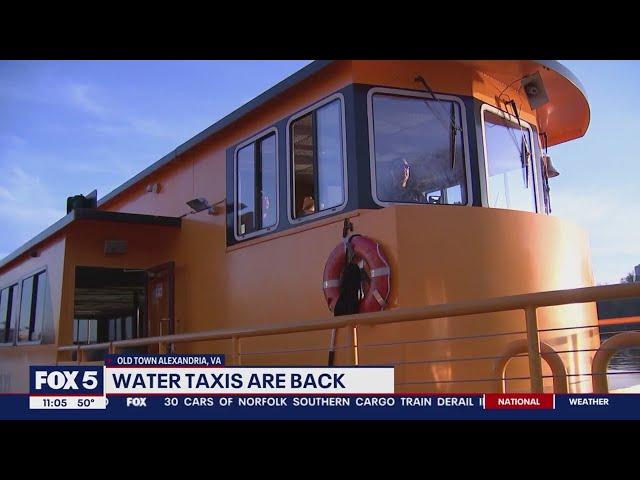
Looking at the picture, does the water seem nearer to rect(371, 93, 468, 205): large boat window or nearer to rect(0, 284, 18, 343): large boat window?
rect(371, 93, 468, 205): large boat window

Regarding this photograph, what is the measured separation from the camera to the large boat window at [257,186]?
19.5ft

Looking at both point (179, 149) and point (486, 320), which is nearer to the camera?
point (486, 320)

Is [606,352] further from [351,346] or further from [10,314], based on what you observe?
[10,314]

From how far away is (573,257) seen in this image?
5.24m

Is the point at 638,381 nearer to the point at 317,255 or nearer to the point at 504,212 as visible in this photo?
the point at 504,212

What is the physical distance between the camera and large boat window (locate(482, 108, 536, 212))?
5535mm

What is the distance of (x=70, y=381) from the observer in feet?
11.7

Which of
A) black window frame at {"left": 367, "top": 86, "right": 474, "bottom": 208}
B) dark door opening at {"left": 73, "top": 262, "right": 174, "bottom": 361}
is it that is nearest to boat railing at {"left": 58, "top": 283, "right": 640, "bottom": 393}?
black window frame at {"left": 367, "top": 86, "right": 474, "bottom": 208}

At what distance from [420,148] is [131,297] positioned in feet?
19.4

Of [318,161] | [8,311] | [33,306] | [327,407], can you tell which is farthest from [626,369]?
[8,311]

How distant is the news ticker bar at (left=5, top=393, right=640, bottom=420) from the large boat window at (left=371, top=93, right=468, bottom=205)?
219 cm

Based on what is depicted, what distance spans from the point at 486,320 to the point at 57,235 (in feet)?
17.8

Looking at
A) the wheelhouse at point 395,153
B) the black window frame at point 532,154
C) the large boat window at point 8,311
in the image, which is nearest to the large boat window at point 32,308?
the large boat window at point 8,311
